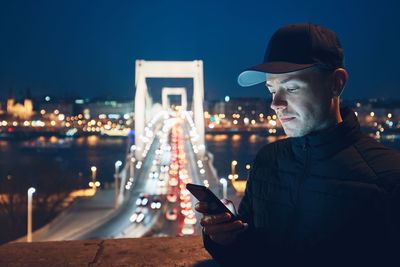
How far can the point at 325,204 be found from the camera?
1009mm

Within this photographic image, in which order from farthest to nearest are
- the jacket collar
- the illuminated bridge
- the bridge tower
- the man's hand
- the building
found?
the building
the bridge tower
the illuminated bridge
the man's hand
the jacket collar

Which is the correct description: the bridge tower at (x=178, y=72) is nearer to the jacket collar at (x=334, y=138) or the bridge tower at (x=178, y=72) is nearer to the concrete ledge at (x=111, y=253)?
the concrete ledge at (x=111, y=253)

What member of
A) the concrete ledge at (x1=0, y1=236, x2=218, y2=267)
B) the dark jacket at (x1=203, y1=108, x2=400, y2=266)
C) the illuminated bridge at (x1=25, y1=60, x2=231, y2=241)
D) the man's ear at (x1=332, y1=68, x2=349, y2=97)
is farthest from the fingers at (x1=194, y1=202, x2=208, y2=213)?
the illuminated bridge at (x1=25, y1=60, x2=231, y2=241)

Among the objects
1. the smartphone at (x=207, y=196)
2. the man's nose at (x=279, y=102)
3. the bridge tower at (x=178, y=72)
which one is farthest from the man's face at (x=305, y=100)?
the bridge tower at (x=178, y=72)

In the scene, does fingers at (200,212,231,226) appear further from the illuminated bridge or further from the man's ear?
the illuminated bridge

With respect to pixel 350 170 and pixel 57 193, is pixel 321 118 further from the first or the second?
pixel 57 193

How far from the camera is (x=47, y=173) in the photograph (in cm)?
2202

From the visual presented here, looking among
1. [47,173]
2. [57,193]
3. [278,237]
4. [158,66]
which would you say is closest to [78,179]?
[47,173]

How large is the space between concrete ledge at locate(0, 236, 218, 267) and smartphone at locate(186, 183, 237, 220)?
616 millimetres

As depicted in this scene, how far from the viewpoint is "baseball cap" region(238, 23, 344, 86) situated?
1.04m

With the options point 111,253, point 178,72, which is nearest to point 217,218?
point 111,253

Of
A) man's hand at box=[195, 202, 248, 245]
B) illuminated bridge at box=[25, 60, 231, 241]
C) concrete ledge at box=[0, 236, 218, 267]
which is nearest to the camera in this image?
man's hand at box=[195, 202, 248, 245]

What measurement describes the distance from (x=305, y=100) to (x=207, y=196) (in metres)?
0.37

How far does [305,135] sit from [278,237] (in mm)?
296
